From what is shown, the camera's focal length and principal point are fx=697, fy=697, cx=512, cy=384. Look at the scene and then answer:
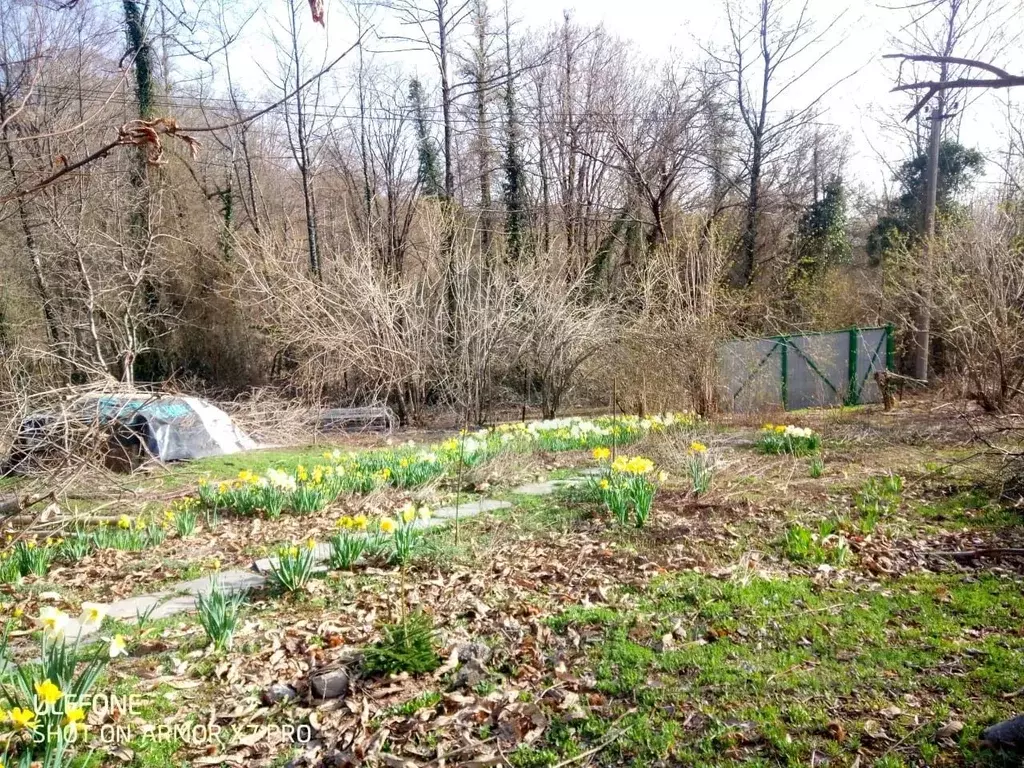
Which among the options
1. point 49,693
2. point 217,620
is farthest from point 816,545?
point 49,693

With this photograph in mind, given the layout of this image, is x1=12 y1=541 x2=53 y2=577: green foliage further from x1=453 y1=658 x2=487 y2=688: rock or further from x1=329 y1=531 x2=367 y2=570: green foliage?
x1=453 y1=658 x2=487 y2=688: rock

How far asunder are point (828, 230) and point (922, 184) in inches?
120

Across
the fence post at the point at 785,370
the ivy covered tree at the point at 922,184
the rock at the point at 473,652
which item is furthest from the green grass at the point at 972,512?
the ivy covered tree at the point at 922,184

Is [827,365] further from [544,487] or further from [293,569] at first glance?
[293,569]

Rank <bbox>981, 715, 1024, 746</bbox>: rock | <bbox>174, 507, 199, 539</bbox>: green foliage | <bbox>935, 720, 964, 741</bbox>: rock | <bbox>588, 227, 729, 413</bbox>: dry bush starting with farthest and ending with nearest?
<bbox>588, 227, 729, 413</bbox>: dry bush
<bbox>174, 507, 199, 539</bbox>: green foliage
<bbox>935, 720, 964, 741</bbox>: rock
<bbox>981, 715, 1024, 746</bbox>: rock

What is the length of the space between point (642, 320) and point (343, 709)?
1070 cm

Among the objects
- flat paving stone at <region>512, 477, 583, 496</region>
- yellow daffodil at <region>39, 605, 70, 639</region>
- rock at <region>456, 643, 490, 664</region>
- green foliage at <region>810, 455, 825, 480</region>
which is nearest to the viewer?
yellow daffodil at <region>39, 605, 70, 639</region>

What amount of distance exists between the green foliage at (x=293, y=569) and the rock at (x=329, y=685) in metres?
1.24

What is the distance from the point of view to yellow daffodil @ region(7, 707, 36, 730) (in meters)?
2.32

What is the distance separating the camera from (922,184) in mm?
22281

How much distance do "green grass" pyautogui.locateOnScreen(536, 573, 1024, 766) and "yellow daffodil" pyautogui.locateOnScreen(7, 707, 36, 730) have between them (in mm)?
1762

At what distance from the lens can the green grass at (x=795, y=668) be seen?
2.73 meters

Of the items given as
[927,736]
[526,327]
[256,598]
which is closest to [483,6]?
[526,327]

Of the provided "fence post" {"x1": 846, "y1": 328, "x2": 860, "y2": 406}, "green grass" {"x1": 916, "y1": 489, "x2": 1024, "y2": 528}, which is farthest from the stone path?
"fence post" {"x1": 846, "y1": 328, "x2": 860, "y2": 406}
